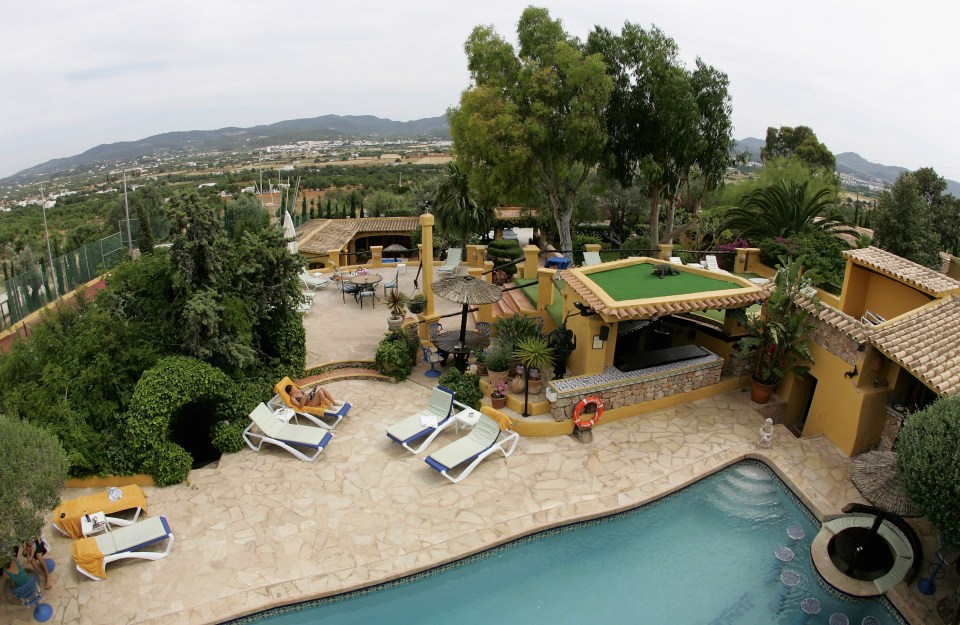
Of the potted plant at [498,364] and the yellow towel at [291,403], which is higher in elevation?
the potted plant at [498,364]

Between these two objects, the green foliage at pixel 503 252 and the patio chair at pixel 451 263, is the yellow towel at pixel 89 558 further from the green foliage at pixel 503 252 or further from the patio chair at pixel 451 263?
the green foliage at pixel 503 252

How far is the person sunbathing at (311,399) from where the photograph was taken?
41.5 ft

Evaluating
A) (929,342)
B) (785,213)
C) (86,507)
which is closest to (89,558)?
(86,507)

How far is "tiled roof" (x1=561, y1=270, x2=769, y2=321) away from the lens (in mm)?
12133

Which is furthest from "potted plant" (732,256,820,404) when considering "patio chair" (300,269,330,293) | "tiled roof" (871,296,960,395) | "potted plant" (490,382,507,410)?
"patio chair" (300,269,330,293)

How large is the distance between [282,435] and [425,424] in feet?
9.65

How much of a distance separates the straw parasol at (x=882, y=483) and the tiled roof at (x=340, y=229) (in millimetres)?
29008

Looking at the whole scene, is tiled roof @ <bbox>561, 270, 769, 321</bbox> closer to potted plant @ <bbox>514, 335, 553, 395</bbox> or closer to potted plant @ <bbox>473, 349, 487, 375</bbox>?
potted plant @ <bbox>514, 335, 553, 395</bbox>

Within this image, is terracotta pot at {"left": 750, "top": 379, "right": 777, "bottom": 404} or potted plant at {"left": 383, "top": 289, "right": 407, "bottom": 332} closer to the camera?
terracotta pot at {"left": 750, "top": 379, "right": 777, "bottom": 404}

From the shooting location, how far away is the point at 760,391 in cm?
1312

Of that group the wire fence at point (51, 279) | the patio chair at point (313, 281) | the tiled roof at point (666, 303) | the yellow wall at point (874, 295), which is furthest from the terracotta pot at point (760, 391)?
the wire fence at point (51, 279)

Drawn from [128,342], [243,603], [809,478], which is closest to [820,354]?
[809,478]

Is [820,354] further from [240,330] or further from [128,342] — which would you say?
[128,342]

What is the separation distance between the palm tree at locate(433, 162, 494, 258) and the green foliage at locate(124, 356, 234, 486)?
A: 1702 centimetres
